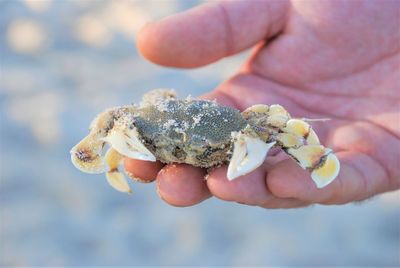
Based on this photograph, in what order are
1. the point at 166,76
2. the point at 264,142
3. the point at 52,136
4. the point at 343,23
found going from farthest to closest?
1. the point at 166,76
2. the point at 52,136
3. the point at 343,23
4. the point at 264,142

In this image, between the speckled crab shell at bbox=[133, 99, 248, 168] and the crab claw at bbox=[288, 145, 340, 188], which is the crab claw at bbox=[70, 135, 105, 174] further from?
the crab claw at bbox=[288, 145, 340, 188]

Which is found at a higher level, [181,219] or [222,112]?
[222,112]

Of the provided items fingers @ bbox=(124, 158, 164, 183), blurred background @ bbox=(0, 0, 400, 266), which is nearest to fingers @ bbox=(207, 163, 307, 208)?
fingers @ bbox=(124, 158, 164, 183)

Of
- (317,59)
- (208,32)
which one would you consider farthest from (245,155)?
(317,59)

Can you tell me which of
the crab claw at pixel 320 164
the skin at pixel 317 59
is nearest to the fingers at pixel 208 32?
the skin at pixel 317 59

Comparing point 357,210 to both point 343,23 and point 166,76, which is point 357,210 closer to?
point 343,23

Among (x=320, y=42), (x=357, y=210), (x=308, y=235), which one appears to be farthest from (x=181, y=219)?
(x=320, y=42)

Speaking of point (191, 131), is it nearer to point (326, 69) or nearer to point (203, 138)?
→ point (203, 138)

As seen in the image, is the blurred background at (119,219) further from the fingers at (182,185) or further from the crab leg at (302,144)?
the fingers at (182,185)
